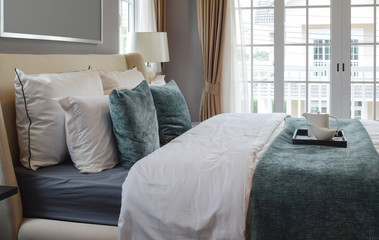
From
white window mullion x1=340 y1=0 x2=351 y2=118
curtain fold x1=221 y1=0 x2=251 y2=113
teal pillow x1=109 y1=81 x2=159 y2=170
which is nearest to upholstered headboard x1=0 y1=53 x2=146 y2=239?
teal pillow x1=109 y1=81 x2=159 y2=170

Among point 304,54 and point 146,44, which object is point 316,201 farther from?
point 304,54

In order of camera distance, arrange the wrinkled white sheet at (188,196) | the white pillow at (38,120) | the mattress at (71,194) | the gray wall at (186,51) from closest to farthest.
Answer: the wrinkled white sheet at (188,196) → the mattress at (71,194) → the white pillow at (38,120) → the gray wall at (186,51)

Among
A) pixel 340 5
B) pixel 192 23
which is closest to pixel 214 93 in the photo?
pixel 192 23

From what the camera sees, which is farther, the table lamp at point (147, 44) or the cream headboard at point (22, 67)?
the table lamp at point (147, 44)

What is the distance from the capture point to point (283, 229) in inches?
68.8

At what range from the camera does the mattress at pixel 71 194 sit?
205 centimetres

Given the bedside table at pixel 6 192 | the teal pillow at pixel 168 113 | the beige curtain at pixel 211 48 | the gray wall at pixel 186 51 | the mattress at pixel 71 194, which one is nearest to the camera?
the bedside table at pixel 6 192

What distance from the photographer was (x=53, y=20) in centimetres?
287

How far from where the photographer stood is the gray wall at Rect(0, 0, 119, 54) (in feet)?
8.34

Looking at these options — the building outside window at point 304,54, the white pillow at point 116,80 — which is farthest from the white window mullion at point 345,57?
the white pillow at point 116,80

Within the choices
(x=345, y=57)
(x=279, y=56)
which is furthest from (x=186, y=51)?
(x=345, y=57)

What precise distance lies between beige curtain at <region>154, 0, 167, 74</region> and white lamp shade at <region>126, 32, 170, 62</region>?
995mm

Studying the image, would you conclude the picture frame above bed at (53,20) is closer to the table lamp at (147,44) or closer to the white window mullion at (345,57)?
the table lamp at (147,44)

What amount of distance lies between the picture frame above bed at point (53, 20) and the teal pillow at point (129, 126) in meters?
0.76
